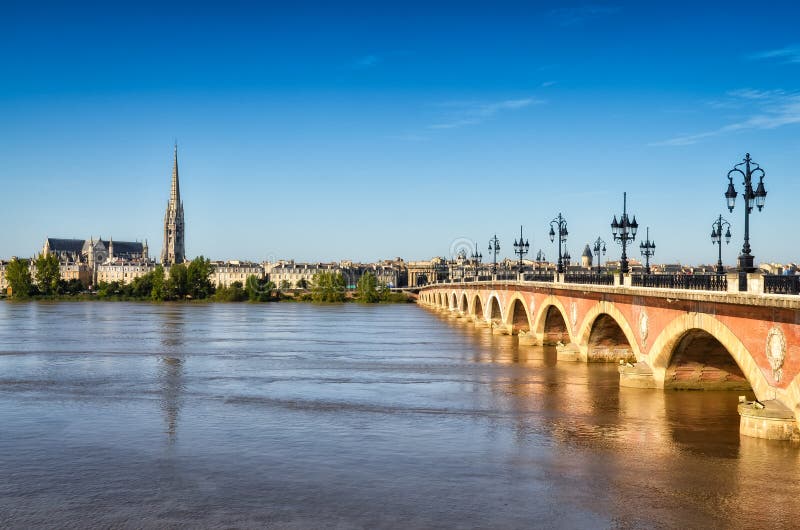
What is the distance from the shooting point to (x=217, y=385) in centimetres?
3472

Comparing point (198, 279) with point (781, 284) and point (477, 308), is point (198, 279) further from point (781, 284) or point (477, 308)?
point (781, 284)

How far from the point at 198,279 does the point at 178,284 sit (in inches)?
141

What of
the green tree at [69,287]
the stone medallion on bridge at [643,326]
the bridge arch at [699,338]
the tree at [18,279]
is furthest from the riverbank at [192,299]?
the bridge arch at [699,338]

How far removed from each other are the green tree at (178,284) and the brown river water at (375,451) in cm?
10645

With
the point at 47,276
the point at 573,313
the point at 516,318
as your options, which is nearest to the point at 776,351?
the point at 573,313

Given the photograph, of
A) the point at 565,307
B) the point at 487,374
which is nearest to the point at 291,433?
the point at 487,374

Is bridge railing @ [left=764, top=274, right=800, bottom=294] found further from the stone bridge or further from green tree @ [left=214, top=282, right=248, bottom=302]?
green tree @ [left=214, top=282, right=248, bottom=302]

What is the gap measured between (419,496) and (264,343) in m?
40.2

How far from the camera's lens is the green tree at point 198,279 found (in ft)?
482

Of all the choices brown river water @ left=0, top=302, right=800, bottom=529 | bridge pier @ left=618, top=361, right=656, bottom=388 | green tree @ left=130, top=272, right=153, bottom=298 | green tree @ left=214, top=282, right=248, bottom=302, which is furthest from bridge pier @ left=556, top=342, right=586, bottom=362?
green tree @ left=130, top=272, right=153, bottom=298

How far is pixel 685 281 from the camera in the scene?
2814 centimetres

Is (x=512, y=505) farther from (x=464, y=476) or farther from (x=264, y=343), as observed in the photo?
(x=264, y=343)

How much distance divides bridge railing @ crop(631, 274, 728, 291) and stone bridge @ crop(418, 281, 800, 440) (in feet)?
1.57

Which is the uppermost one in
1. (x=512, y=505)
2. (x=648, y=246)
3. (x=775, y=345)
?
(x=648, y=246)
